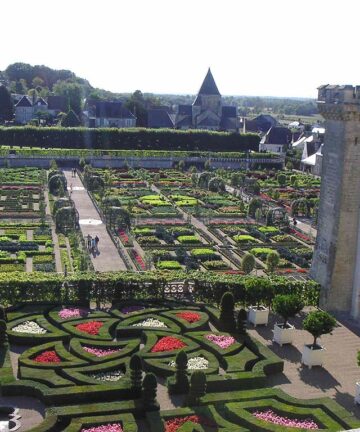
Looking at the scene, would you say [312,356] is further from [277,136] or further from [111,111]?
[111,111]

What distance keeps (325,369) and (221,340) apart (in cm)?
383

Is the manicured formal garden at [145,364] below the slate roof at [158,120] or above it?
below

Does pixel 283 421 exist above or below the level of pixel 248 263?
below

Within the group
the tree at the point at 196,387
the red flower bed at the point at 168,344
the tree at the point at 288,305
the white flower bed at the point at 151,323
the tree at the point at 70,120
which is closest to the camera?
the tree at the point at 196,387

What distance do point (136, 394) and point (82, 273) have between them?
9.85m

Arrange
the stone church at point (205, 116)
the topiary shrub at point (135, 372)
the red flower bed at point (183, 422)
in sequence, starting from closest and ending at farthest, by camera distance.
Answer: the red flower bed at point (183, 422)
the topiary shrub at point (135, 372)
the stone church at point (205, 116)

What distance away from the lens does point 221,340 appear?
22.2 m

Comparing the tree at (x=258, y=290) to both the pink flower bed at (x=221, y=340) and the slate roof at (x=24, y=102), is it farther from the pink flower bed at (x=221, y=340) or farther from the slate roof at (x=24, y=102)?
the slate roof at (x=24, y=102)

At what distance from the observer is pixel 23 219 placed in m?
43.5

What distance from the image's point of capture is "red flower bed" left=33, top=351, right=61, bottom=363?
65.8 ft

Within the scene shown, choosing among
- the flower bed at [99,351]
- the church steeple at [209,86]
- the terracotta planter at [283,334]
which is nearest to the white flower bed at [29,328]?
the flower bed at [99,351]

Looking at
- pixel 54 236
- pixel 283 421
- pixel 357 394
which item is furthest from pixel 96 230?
pixel 283 421

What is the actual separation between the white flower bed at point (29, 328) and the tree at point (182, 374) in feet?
20.4

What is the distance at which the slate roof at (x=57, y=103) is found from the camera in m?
118
